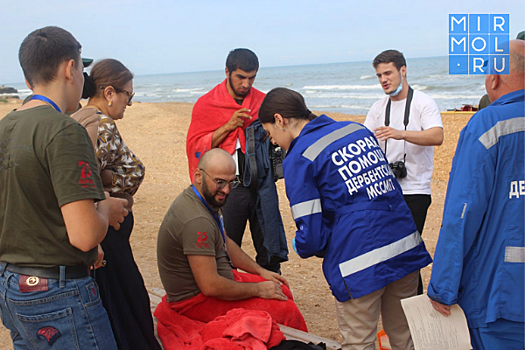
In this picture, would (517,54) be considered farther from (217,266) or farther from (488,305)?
(217,266)

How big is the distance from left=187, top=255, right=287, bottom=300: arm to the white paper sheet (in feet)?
4.31

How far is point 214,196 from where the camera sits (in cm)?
342

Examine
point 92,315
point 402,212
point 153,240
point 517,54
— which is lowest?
point 153,240

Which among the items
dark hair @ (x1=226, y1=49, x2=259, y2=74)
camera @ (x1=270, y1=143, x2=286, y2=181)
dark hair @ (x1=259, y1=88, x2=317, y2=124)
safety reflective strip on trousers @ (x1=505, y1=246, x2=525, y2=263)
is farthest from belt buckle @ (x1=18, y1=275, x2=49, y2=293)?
dark hair @ (x1=226, y1=49, x2=259, y2=74)

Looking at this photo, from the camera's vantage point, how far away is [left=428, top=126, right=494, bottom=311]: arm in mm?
2121

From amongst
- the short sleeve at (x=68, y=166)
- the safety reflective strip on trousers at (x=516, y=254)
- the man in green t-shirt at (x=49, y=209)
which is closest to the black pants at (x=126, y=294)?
the man in green t-shirt at (x=49, y=209)

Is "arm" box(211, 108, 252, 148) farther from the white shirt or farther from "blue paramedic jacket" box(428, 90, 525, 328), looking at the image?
"blue paramedic jacket" box(428, 90, 525, 328)

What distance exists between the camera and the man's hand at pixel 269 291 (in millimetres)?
3488

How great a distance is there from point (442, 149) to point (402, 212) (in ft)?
27.7

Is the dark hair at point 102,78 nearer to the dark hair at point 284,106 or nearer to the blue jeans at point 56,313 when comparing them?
the dark hair at point 284,106

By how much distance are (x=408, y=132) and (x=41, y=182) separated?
2872 mm

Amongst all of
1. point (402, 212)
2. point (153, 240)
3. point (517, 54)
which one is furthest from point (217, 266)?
point (153, 240)

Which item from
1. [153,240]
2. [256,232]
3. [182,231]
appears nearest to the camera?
[182,231]

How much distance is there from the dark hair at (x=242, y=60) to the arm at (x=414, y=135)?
1.27 m
